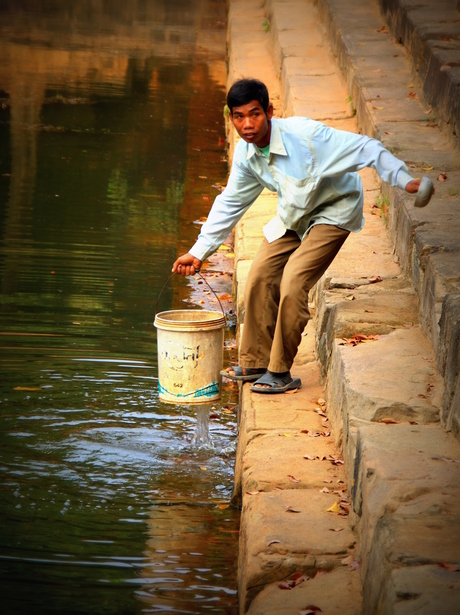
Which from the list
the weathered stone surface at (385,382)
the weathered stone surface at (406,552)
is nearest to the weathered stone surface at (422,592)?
the weathered stone surface at (406,552)

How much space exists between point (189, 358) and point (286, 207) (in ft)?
2.93

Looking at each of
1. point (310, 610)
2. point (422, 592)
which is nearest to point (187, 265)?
point (310, 610)

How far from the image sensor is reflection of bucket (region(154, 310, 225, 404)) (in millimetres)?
4719

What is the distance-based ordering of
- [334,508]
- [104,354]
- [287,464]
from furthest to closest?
[104,354]
[287,464]
[334,508]

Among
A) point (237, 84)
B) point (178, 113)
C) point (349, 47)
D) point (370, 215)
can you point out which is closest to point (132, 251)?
point (370, 215)

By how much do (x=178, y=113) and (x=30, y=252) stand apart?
597cm

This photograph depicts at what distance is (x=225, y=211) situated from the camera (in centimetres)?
477

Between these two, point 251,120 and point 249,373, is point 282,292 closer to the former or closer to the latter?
point 249,373

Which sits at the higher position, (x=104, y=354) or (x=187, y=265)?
(x=187, y=265)

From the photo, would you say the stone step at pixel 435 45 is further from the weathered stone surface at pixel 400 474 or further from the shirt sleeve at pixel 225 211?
the weathered stone surface at pixel 400 474

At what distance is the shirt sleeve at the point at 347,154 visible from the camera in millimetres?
4188

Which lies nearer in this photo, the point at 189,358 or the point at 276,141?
the point at 276,141

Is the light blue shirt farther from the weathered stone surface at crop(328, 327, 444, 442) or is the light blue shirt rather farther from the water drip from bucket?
the water drip from bucket

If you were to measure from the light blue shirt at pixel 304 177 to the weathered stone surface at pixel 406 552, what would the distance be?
61.7 inches
